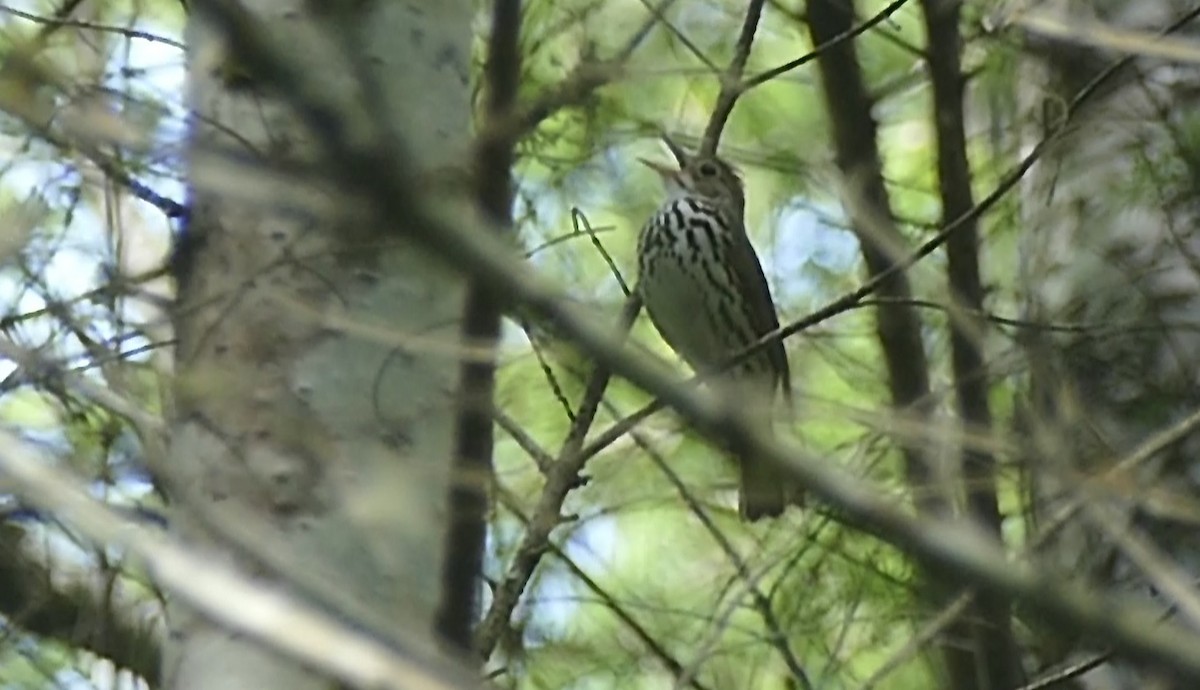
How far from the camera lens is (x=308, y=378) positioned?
2.21m

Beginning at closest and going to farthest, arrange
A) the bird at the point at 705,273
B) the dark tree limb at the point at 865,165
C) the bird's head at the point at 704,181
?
1. the dark tree limb at the point at 865,165
2. the bird's head at the point at 704,181
3. the bird at the point at 705,273

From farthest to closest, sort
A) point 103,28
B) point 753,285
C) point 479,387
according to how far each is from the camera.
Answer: point 753,285, point 103,28, point 479,387

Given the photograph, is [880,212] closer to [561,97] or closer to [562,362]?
[561,97]

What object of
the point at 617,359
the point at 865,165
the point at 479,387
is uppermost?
the point at 865,165

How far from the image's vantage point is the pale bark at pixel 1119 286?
2646 mm

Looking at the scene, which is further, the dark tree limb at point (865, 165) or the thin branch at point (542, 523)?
the dark tree limb at point (865, 165)

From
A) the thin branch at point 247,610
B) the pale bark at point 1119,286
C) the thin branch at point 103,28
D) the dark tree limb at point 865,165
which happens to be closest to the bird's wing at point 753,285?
the dark tree limb at point 865,165

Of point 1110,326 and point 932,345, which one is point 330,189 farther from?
point 932,345

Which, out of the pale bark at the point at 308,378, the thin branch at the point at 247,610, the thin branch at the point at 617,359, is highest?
the pale bark at the point at 308,378

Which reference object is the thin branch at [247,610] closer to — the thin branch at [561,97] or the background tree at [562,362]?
the background tree at [562,362]

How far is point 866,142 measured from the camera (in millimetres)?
3523

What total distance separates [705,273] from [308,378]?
2221 mm

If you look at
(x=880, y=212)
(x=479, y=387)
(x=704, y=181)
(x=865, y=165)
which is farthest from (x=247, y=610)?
(x=704, y=181)

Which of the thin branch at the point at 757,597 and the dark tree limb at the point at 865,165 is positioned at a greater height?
the dark tree limb at the point at 865,165
